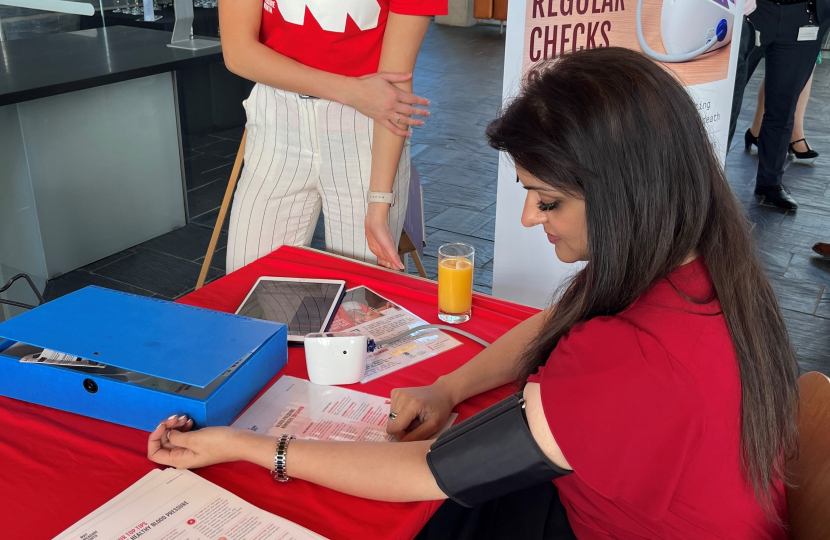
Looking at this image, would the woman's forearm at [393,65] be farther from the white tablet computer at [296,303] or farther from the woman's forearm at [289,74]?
the white tablet computer at [296,303]

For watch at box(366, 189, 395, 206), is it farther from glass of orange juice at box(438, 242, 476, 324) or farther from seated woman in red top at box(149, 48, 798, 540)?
seated woman in red top at box(149, 48, 798, 540)

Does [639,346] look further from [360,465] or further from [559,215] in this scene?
[360,465]

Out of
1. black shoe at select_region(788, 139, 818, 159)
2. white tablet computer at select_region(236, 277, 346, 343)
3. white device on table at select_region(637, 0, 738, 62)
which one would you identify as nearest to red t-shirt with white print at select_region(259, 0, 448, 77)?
white tablet computer at select_region(236, 277, 346, 343)

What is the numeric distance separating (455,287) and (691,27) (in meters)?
1.31

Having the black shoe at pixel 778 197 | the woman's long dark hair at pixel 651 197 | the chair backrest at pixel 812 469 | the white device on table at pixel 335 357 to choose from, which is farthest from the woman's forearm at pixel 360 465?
the black shoe at pixel 778 197

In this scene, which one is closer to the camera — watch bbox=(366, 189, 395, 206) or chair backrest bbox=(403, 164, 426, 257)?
watch bbox=(366, 189, 395, 206)

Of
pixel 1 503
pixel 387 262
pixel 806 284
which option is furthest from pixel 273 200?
pixel 806 284

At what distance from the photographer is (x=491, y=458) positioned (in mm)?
792

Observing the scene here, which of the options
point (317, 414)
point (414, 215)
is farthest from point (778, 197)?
point (317, 414)

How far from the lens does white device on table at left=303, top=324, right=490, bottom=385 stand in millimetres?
1066

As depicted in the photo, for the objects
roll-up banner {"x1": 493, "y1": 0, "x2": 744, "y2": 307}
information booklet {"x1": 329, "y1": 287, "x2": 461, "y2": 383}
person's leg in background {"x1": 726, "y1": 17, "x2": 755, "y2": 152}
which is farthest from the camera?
person's leg in background {"x1": 726, "y1": 17, "x2": 755, "y2": 152}

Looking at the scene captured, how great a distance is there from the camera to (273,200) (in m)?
1.61

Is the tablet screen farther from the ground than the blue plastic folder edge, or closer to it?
closer to it

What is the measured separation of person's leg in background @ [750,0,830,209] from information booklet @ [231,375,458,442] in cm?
328
